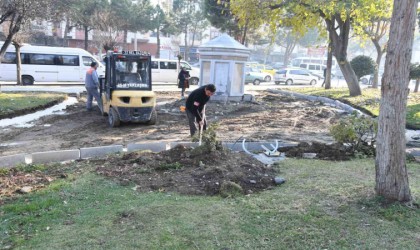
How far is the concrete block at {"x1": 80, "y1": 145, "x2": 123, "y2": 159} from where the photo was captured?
762cm

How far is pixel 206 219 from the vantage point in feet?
14.6

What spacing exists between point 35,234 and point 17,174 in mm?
2473

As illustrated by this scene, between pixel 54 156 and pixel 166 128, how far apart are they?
14.0ft

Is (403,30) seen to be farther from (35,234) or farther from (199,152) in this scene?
(35,234)

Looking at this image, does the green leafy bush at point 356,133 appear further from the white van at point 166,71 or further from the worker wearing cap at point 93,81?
the white van at point 166,71

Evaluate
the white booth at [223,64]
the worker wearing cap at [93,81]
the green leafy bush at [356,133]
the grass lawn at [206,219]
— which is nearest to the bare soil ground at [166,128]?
the worker wearing cap at [93,81]

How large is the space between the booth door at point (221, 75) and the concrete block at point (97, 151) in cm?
1044

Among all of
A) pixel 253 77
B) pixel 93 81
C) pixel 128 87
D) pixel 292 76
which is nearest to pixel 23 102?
pixel 93 81

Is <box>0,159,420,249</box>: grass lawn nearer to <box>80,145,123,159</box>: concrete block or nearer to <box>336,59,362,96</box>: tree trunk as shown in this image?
<box>80,145,123,159</box>: concrete block

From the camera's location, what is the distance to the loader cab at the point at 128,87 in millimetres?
A: 10461

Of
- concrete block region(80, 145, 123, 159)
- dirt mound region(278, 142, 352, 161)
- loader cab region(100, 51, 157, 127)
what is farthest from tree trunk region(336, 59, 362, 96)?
concrete block region(80, 145, 123, 159)

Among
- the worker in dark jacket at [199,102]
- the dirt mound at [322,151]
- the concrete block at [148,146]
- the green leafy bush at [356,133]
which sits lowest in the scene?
the concrete block at [148,146]

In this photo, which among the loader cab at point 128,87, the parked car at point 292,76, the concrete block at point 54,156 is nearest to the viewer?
the concrete block at point 54,156

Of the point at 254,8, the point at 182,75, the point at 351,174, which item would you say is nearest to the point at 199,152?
the point at 351,174
